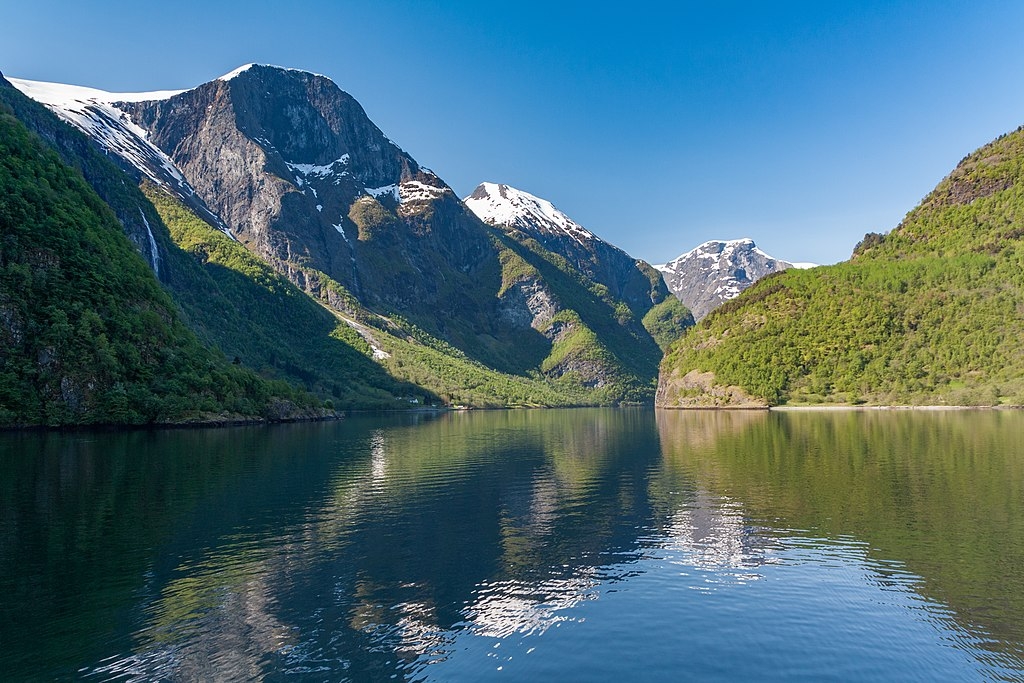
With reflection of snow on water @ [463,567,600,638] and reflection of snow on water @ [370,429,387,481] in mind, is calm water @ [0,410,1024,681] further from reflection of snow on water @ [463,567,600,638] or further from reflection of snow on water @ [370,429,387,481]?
reflection of snow on water @ [370,429,387,481]

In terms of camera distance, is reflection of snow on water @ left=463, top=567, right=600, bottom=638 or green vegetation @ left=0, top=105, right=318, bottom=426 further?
green vegetation @ left=0, top=105, right=318, bottom=426

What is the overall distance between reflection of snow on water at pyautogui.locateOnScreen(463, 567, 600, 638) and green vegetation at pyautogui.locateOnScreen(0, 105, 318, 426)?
137 metres

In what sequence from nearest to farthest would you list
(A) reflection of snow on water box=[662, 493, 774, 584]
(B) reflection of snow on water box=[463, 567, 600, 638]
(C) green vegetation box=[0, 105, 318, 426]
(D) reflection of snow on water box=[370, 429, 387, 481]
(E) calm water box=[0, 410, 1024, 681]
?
(E) calm water box=[0, 410, 1024, 681] → (B) reflection of snow on water box=[463, 567, 600, 638] → (A) reflection of snow on water box=[662, 493, 774, 584] → (D) reflection of snow on water box=[370, 429, 387, 481] → (C) green vegetation box=[0, 105, 318, 426]

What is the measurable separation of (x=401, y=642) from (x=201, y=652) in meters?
8.07

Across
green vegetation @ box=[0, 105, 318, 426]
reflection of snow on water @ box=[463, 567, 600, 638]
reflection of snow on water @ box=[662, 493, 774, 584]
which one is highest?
green vegetation @ box=[0, 105, 318, 426]

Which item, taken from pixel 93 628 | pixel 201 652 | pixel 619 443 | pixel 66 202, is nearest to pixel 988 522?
pixel 201 652

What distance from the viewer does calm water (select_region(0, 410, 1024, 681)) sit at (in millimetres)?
24812

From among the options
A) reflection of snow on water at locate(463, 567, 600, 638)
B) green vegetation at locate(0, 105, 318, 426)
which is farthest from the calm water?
green vegetation at locate(0, 105, 318, 426)

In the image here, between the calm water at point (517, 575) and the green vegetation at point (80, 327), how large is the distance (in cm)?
7857

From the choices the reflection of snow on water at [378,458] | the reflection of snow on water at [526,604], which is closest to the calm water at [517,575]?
the reflection of snow on water at [526,604]

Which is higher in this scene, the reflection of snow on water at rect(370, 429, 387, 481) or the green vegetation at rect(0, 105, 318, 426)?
the green vegetation at rect(0, 105, 318, 426)

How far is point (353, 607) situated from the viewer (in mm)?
30578

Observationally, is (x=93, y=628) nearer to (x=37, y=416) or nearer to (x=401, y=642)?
(x=401, y=642)

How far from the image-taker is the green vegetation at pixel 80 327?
134 m
